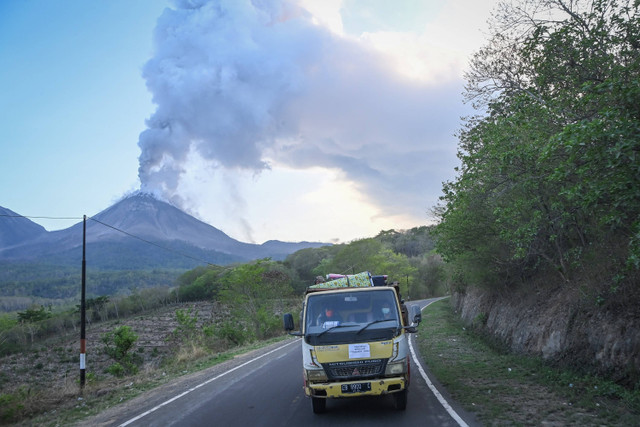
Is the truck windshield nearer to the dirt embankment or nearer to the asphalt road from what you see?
the asphalt road

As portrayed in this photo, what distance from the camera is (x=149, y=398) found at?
11.5 meters

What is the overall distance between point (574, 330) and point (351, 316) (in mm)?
→ 6068

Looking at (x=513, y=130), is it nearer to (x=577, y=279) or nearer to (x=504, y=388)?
(x=577, y=279)

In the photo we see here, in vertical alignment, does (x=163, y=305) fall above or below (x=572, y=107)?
below

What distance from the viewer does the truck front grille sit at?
7496 millimetres

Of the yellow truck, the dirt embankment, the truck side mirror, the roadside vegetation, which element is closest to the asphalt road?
the yellow truck

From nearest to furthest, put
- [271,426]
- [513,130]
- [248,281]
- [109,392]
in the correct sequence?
1. [271,426]
2. [513,130]
3. [109,392]
4. [248,281]

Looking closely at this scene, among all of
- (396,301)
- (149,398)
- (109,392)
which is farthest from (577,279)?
(109,392)

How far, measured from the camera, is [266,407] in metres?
8.82

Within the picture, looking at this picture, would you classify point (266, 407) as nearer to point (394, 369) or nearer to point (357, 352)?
point (357, 352)

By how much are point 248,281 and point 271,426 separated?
36104mm

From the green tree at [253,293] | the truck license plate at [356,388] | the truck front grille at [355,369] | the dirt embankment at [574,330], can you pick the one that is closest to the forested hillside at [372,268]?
the green tree at [253,293]

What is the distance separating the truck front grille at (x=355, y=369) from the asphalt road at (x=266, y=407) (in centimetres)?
67

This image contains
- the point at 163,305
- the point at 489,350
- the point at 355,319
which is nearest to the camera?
the point at 355,319
